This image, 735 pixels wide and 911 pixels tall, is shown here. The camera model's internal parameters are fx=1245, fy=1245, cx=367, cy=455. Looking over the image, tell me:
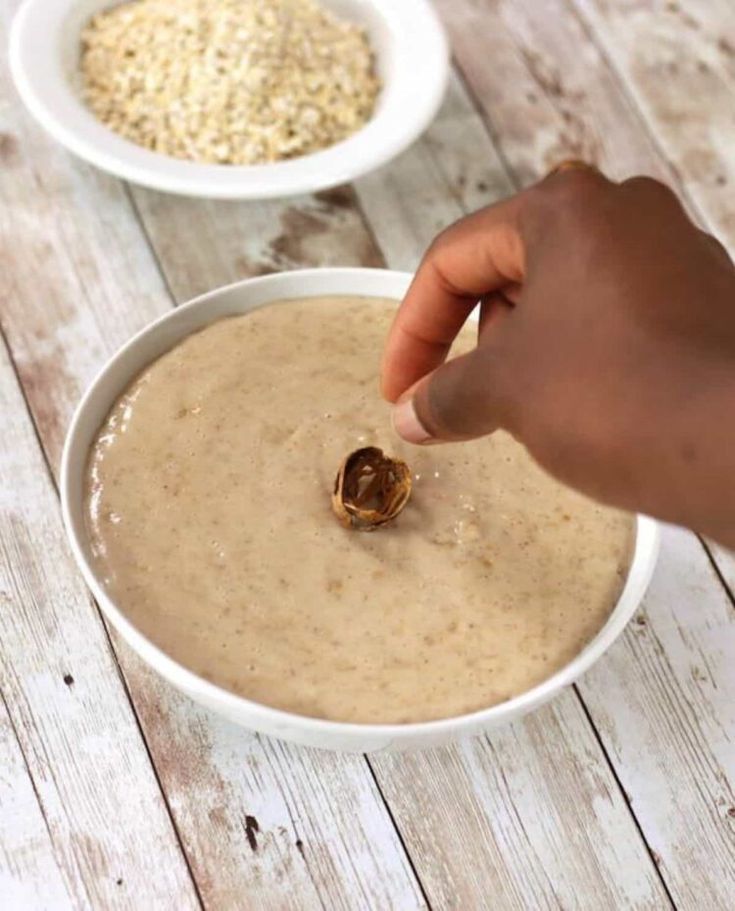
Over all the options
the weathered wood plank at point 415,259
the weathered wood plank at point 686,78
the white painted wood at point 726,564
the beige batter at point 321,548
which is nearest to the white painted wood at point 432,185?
the weathered wood plank at point 415,259

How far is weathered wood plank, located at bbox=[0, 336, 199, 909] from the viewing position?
97cm

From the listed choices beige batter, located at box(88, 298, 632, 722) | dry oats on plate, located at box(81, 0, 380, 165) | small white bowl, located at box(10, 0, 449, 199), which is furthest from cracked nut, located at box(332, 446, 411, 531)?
dry oats on plate, located at box(81, 0, 380, 165)

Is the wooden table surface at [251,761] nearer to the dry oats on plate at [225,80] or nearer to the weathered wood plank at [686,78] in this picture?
the dry oats on plate at [225,80]

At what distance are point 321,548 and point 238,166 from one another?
0.52 m

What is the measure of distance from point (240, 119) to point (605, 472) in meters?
0.81

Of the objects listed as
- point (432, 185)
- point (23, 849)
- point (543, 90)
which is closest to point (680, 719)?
point (23, 849)

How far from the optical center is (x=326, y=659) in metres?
0.92

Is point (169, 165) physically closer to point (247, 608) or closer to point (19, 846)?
point (247, 608)

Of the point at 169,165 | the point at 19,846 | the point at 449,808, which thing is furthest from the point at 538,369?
the point at 169,165

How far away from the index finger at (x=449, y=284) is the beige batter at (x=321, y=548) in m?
0.09

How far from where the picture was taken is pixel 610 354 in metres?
0.69

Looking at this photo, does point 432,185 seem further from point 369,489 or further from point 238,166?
point 369,489

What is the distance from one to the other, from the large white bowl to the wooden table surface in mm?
106

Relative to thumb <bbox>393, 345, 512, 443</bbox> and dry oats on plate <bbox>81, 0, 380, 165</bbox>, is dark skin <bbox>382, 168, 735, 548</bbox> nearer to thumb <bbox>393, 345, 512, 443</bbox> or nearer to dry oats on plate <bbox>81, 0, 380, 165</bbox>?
thumb <bbox>393, 345, 512, 443</bbox>
